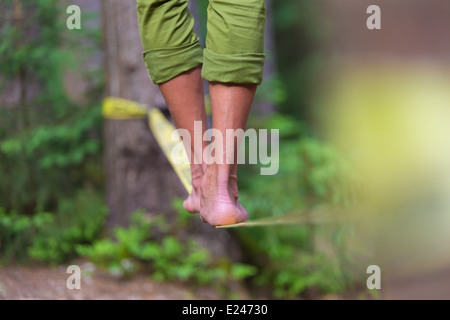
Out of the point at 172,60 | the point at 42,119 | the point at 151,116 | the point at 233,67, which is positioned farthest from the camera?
the point at 42,119

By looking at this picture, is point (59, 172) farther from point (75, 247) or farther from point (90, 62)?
point (90, 62)

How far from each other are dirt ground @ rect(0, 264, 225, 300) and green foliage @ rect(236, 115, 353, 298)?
0.37 metres

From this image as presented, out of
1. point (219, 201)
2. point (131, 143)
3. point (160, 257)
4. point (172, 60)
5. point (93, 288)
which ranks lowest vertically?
point (93, 288)

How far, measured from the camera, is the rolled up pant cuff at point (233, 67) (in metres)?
1.24

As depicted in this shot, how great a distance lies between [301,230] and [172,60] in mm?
1936

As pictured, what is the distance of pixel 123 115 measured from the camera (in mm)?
2736

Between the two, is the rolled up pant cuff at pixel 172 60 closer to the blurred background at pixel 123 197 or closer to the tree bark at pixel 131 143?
the blurred background at pixel 123 197

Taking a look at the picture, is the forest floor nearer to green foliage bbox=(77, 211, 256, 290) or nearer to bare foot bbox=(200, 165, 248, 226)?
green foliage bbox=(77, 211, 256, 290)

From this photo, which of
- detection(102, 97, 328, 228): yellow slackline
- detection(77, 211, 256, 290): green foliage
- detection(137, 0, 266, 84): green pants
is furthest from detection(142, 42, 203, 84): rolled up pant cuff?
detection(77, 211, 256, 290): green foliage

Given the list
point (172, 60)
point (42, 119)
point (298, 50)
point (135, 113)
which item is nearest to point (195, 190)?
point (172, 60)

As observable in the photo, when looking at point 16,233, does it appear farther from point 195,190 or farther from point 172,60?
point 172,60

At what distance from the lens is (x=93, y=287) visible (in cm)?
268
